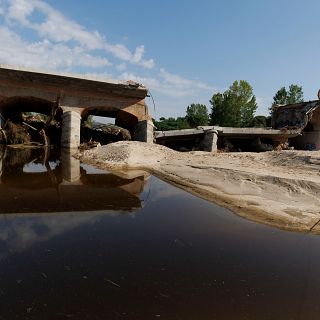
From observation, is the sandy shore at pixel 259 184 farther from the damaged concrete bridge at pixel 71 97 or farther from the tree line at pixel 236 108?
the tree line at pixel 236 108

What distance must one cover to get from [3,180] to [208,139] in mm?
20118

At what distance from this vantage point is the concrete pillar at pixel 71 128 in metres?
21.7

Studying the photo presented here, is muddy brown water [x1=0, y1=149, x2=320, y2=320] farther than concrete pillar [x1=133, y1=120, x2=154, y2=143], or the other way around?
concrete pillar [x1=133, y1=120, x2=154, y2=143]

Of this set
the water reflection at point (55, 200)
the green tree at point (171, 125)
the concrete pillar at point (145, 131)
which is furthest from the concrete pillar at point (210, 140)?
the water reflection at point (55, 200)

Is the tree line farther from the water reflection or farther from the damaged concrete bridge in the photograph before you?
the water reflection

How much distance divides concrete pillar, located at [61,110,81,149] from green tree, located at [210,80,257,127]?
1240 inches

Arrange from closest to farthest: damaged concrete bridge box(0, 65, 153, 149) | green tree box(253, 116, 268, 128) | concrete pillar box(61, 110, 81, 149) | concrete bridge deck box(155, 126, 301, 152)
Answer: damaged concrete bridge box(0, 65, 153, 149)
concrete pillar box(61, 110, 81, 149)
concrete bridge deck box(155, 126, 301, 152)
green tree box(253, 116, 268, 128)

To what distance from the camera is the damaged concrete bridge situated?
68.6 ft

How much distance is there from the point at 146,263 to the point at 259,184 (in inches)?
244

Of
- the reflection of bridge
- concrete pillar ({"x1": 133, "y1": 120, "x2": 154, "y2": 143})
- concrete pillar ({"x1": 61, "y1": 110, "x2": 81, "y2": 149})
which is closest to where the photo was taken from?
the reflection of bridge

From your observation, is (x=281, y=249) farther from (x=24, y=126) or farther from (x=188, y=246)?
(x=24, y=126)

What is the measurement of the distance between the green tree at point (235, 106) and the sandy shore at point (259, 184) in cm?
3435

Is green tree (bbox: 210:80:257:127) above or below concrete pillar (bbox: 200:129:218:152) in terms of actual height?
above

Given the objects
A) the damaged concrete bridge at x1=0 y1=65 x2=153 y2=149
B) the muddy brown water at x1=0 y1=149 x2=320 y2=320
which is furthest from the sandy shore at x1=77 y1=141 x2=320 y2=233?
the damaged concrete bridge at x1=0 y1=65 x2=153 y2=149
